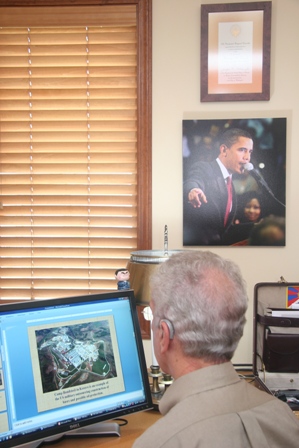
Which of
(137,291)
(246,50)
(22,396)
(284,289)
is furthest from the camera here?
(246,50)

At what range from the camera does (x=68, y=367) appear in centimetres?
147

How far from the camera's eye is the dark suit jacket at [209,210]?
7.85 feet

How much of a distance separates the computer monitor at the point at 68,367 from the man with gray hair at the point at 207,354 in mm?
476

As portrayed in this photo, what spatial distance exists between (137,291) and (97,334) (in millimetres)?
312

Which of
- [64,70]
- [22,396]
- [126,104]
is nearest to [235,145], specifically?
[126,104]

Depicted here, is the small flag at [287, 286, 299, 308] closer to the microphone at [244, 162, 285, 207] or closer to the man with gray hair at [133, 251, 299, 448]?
the microphone at [244, 162, 285, 207]

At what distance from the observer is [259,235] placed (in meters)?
2.38

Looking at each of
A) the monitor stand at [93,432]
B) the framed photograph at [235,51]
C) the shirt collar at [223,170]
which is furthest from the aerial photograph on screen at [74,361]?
the framed photograph at [235,51]

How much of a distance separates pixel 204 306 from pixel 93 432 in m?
0.74

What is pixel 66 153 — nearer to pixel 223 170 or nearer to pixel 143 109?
pixel 143 109

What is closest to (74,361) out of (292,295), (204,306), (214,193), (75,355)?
(75,355)

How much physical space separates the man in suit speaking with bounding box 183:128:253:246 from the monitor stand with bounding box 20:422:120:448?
1041 mm

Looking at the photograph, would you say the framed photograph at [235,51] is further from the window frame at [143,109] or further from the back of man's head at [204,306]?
the back of man's head at [204,306]

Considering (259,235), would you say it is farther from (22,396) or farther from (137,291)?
(22,396)
